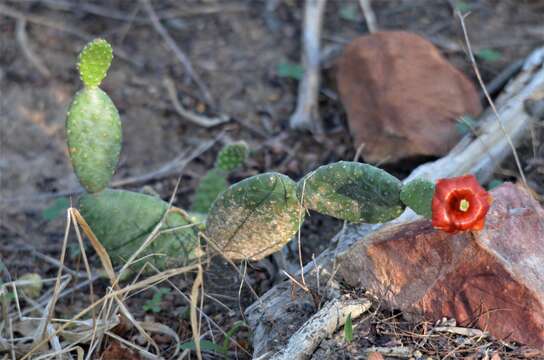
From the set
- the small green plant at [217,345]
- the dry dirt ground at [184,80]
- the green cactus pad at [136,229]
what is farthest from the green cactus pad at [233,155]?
the small green plant at [217,345]

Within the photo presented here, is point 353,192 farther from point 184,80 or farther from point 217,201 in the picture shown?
point 184,80

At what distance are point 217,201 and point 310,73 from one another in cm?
150

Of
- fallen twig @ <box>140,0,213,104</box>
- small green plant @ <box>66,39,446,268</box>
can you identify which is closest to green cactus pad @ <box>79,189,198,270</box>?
small green plant @ <box>66,39,446,268</box>

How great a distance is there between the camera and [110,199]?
2604 mm

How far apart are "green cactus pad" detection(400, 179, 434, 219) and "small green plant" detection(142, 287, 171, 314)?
98cm

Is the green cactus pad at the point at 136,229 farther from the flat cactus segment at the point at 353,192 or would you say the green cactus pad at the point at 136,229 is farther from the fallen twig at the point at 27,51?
the fallen twig at the point at 27,51

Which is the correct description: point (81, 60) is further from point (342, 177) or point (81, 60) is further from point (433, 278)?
point (433, 278)

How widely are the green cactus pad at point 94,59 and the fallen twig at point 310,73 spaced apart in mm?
1396

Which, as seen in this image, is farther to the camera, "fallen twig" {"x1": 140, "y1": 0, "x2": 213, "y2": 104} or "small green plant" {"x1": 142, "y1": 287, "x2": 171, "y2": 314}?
"fallen twig" {"x1": 140, "y1": 0, "x2": 213, "y2": 104}

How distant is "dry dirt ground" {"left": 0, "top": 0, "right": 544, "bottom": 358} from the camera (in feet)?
11.1

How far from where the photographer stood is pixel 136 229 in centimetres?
258

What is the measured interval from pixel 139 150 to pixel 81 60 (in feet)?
4.10

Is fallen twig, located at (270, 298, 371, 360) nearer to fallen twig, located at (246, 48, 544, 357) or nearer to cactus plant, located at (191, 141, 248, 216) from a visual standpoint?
fallen twig, located at (246, 48, 544, 357)

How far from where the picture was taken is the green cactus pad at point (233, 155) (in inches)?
109
